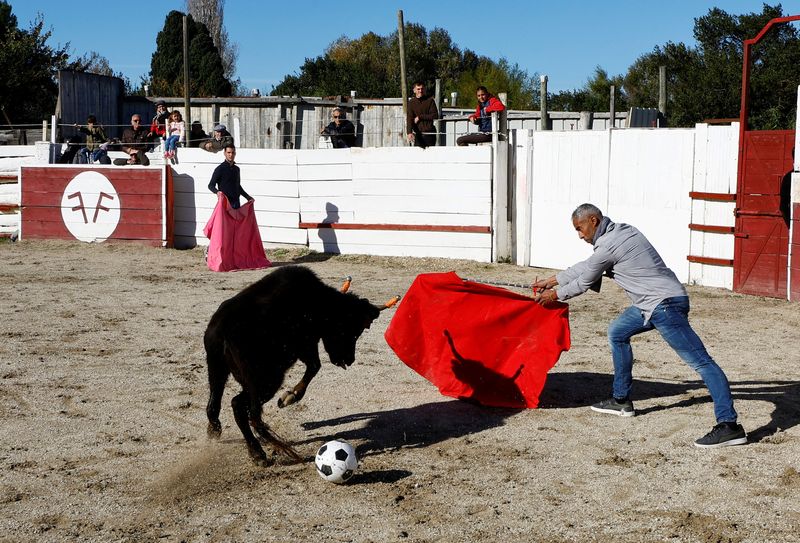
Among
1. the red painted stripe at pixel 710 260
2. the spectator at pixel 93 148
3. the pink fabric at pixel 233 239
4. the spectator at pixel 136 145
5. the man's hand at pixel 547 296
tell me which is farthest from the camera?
the spectator at pixel 93 148

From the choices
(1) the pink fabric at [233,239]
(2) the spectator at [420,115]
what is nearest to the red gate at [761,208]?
(2) the spectator at [420,115]

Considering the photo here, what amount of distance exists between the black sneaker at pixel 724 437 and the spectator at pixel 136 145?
534 inches

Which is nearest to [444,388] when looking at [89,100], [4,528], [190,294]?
[4,528]

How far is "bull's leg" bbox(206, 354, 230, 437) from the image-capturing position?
236 inches

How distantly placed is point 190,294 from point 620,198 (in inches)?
233

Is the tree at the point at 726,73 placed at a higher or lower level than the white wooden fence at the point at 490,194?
higher

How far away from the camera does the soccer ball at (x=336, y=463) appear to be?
5.58m

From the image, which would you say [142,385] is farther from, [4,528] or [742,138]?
[742,138]

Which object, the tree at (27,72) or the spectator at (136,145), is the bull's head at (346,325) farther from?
the tree at (27,72)

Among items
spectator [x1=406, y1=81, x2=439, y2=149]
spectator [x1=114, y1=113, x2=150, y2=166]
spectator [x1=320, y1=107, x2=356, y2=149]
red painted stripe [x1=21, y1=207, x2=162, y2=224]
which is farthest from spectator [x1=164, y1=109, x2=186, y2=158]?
spectator [x1=406, y1=81, x2=439, y2=149]

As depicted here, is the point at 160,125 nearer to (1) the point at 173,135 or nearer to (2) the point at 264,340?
(1) the point at 173,135

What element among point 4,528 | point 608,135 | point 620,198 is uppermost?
point 608,135

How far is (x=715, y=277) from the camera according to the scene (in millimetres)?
12781

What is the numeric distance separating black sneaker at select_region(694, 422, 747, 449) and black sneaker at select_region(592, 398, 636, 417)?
818 millimetres
